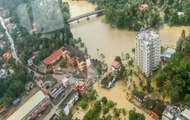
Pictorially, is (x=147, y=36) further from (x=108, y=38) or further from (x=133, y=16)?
(x=133, y=16)

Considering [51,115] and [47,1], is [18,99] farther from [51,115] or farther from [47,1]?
[47,1]

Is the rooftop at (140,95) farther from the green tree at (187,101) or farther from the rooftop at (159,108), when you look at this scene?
the green tree at (187,101)

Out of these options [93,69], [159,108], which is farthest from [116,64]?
[159,108]

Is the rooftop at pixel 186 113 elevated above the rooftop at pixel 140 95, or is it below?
below

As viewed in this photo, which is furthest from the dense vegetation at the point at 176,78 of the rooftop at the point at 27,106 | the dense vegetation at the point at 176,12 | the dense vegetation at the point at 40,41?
the dense vegetation at the point at 40,41

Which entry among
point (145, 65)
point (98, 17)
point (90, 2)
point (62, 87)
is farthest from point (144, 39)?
point (90, 2)

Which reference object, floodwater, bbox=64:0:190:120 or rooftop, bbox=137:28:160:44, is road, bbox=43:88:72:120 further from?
rooftop, bbox=137:28:160:44
